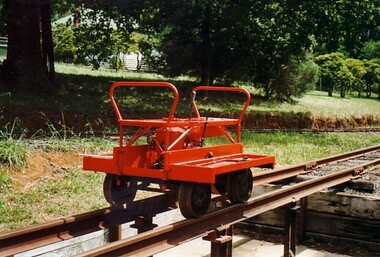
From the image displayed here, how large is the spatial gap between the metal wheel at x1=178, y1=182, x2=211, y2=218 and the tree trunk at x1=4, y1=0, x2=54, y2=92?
12.6 meters

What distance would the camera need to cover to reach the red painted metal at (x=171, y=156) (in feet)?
17.3

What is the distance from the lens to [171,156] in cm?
536

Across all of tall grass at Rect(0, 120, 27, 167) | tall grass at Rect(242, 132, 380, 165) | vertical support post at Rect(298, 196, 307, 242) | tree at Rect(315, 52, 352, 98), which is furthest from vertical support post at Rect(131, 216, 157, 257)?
tree at Rect(315, 52, 352, 98)

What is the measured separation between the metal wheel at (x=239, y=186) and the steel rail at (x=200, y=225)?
9cm

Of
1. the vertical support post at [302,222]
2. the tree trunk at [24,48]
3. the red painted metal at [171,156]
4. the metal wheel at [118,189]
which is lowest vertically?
the vertical support post at [302,222]

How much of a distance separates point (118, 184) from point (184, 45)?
1968cm

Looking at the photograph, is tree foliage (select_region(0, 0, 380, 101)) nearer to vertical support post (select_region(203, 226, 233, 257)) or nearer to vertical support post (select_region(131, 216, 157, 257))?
vertical support post (select_region(131, 216, 157, 257))

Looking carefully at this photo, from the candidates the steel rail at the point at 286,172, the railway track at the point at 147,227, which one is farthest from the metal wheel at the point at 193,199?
the steel rail at the point at 286,172

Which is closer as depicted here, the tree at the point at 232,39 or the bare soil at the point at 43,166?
the bare soil at the point at 43,166

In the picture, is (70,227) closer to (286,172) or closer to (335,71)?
(286,172)

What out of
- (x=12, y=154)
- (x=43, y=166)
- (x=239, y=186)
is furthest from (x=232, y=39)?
(x=239, y=186)

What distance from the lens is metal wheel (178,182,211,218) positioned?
5.42m

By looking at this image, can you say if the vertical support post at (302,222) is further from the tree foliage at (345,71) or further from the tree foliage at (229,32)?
the tree foliage at (345,71)

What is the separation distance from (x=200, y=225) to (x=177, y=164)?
2.22 feet
